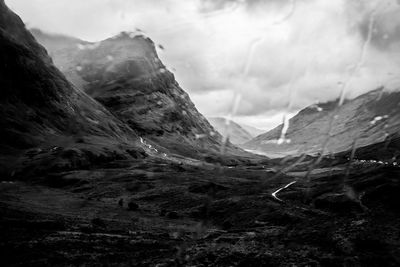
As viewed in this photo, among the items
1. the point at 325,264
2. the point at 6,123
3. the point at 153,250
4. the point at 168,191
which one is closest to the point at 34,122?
the point at 6,123

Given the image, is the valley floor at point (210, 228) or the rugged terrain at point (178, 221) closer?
the valley floor at point (210, 228)

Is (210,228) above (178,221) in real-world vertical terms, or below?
below

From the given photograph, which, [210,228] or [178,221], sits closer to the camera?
[210,228]

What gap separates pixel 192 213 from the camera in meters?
72.8

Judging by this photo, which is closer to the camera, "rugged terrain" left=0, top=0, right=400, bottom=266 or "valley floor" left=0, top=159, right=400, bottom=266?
"valley floor" left=0, top=159, right=400, bottom=266

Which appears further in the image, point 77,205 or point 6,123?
point 6,123

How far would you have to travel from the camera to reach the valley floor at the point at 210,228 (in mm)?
33312

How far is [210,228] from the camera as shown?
5656 centimetres

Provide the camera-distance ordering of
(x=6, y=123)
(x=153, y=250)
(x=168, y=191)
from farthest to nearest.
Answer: (x=6, y=123)
(x=168, y=191)
(x=153, y=250)

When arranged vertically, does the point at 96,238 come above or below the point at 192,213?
below

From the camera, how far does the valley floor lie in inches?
1312

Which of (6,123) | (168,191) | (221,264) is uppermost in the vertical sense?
(6,123)

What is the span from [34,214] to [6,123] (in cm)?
13195

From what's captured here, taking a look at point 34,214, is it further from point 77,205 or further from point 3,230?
point 77,205
